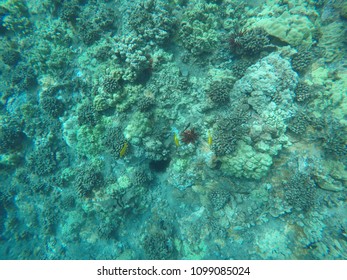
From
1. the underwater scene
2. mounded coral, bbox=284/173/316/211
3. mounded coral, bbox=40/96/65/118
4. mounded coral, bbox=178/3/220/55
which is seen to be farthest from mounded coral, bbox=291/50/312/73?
mounded coral, bbox=40/96/65/118

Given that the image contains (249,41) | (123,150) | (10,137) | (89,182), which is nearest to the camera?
(249,41)

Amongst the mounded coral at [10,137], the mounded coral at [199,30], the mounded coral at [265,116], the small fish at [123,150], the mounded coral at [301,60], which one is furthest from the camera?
the mounded coral at [10,137]

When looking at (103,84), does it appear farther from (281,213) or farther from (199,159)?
(281,213)

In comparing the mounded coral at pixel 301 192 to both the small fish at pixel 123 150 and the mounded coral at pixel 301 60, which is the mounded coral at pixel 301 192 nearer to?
the mounded coral at pixel 301 60

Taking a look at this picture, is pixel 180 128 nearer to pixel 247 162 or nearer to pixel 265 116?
pixel 247 162

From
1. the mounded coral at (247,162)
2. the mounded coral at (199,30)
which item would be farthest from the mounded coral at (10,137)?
the mounded coral at (247,162)

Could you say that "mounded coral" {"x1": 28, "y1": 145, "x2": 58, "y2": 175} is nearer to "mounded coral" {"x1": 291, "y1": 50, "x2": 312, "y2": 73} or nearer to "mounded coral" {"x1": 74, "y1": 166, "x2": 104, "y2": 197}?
"mounded coral" {"x1": 74, "y1": 166, "x2": 104, "y2": 197}

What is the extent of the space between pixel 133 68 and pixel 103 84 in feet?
3.67

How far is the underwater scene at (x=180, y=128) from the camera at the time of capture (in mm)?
5402

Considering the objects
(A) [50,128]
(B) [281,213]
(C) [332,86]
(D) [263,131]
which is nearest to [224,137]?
(D) [263,131]

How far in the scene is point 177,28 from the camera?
21.7 ft

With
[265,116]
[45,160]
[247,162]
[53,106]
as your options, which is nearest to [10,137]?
[45,160]

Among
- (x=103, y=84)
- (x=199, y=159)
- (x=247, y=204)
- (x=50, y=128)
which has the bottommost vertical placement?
(x=247, y=204)

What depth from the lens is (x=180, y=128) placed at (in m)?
6.49
